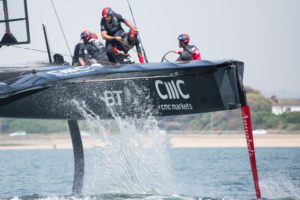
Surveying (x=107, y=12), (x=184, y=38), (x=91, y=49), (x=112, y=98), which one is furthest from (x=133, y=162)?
(x=107, y=12)

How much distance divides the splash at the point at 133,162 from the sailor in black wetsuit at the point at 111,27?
916mm

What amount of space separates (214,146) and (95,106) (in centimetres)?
3824

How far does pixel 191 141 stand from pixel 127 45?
4072cm

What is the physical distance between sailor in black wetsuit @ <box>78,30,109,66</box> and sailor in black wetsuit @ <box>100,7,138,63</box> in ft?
0.37

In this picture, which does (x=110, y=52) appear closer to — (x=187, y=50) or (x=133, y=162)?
(x=187, y=50)

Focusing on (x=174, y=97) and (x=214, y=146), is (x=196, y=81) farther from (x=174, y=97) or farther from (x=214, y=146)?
(x=214, y=146)

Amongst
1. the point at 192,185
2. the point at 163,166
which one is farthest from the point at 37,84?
the point at 192,185

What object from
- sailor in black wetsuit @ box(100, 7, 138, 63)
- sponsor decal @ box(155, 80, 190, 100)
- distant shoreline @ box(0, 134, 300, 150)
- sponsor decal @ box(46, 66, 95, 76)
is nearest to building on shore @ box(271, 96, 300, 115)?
distant shoreline @ box(0, 134, 300, 150)

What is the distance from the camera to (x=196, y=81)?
9414mm

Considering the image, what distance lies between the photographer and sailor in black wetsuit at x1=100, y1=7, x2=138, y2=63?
1059cm

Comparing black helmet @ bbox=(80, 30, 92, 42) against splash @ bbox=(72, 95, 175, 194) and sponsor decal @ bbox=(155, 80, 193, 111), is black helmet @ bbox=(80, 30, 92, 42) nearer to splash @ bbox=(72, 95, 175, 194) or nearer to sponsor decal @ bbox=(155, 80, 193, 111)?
splash @ bbox=(72, 95, 175, 194)

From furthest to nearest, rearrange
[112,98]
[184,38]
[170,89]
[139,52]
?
[139,52], [184,38], [112,98], [170,89]

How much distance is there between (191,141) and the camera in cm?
5106

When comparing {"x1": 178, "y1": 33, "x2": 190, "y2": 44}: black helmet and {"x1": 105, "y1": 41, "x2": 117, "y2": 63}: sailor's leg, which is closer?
{"x1": 178, "y1": 33, "x2": 190, "y2": 44}: black helmet
